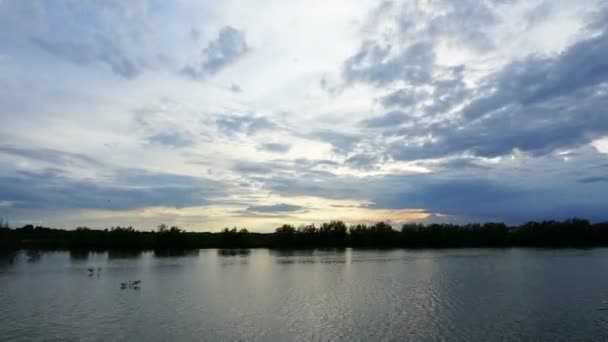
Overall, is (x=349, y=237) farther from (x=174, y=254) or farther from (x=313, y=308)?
(x=313, y=308)

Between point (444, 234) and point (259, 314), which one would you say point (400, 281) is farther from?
point (444, 234)

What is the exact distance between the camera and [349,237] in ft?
461

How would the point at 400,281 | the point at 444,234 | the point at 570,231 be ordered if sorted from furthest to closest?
the point at 444,234
the point at 570,231
the point at 400,281

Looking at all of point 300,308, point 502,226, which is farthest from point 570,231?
point 300,308

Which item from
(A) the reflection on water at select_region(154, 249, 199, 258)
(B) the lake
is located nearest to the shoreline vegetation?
(A) the reflection on water at select_region(154, 249, 199, 258)

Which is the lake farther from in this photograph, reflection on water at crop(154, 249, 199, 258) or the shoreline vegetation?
the shoreline vegetation

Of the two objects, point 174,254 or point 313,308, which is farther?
point 174,254

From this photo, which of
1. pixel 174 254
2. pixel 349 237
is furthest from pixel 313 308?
pixel 349 237

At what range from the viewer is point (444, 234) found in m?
134

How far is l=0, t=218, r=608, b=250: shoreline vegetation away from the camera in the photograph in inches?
4456

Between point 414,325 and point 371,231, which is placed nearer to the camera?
point 414,325

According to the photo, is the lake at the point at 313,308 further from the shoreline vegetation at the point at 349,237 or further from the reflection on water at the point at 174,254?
the shoreline vegetation at the point at 349,237

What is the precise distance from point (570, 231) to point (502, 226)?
55.3ft

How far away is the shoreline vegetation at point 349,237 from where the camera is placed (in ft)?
371
